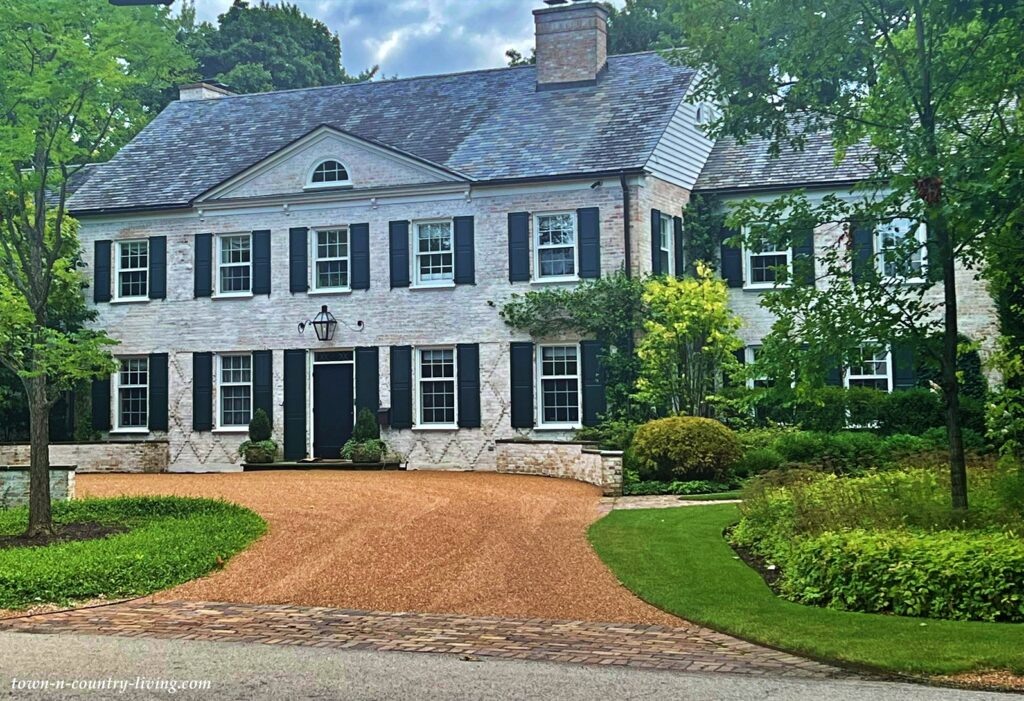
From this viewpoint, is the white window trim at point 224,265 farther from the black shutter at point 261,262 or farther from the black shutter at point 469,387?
the black shutter at point 469,387

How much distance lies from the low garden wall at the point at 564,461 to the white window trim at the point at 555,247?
3.65 meters

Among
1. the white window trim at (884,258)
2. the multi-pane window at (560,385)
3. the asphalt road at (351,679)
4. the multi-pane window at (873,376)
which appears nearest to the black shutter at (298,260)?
the multi-pane window at (560,385)

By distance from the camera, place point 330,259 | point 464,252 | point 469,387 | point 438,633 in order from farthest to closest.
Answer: point 330,259 < point 464,252 < point 469,387 < point 438,633

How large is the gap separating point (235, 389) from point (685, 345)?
10.8m

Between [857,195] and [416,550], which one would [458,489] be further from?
[857,195]

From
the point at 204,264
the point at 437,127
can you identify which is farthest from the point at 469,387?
the point at 204,264

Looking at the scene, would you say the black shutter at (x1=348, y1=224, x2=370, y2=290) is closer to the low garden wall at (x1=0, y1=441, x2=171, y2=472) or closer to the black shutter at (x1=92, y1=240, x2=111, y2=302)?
the low garden wall at (x1=0, y1=441, x2=171, y2=472)

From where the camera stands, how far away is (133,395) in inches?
1137

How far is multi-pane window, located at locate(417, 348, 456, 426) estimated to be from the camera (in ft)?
87.1

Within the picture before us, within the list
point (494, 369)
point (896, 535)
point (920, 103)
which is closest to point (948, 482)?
point (896, 535)

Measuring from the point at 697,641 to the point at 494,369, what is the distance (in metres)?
16.8

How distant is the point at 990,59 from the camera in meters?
12.0

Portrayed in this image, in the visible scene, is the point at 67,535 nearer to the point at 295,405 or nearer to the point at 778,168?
the point at 295,405

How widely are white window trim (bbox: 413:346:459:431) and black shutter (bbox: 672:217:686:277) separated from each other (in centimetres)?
526
